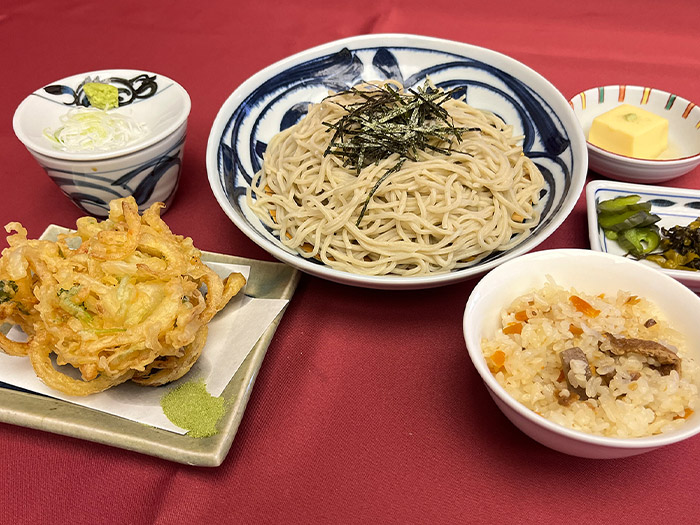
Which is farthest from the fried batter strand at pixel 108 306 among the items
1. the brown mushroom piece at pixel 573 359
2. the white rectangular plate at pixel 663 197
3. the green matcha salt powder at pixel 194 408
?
the white rectangular plate at pixel 663 197

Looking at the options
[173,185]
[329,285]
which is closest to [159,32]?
[173,185]

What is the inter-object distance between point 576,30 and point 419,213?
2.64 m

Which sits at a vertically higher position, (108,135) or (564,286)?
(108,135)

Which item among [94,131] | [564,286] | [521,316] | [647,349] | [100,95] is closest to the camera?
[647,349]

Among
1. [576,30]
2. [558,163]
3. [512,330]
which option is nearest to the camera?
[512,330]

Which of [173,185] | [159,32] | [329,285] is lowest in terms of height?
[329,285]

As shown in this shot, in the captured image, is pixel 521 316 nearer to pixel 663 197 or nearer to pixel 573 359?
pixel 573 359

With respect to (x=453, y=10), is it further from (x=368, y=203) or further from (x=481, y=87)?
(x=368, y=203)

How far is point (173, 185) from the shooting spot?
275 centimetres

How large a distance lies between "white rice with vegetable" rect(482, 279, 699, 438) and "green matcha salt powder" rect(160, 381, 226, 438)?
35.3 inches

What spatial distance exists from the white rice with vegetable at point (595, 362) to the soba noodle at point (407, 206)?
0.51 meters

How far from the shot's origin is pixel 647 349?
163cm

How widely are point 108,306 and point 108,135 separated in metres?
1.21

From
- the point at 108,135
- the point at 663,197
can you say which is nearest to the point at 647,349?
the point at 663,197
